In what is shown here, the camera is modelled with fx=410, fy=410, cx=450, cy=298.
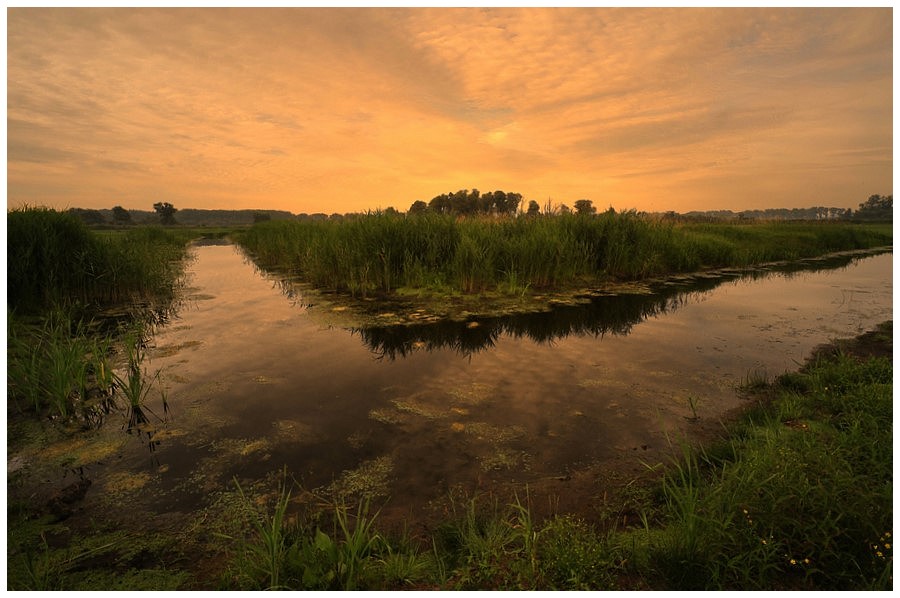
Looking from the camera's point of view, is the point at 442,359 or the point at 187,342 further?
the point at 187,342

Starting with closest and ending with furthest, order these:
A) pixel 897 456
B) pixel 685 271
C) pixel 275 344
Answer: pixel 897 456
pixel 275 344
pixel 685 271

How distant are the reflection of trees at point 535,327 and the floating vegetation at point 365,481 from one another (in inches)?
98.0

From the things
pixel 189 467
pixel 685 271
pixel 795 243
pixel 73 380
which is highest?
pixel 795 243

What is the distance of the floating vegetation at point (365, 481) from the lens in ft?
9.34

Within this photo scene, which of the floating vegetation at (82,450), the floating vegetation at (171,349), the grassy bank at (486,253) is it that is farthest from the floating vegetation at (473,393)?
the grassy bank at (486,253)

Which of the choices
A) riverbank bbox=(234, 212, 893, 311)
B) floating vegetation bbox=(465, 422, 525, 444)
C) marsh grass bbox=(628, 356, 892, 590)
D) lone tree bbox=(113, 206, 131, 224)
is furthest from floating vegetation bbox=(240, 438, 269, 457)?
lone tree bbox=(113, 206, 131, 224)

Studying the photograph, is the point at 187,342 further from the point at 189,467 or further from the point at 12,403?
the point at 189,467

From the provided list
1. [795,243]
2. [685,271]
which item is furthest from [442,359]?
[795,243]

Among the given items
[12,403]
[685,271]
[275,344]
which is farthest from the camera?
[685,271]

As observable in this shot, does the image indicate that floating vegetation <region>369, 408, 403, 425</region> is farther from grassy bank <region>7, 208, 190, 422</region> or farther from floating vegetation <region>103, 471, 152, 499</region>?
grassy bank <region>7, 208, 190, 422</region>

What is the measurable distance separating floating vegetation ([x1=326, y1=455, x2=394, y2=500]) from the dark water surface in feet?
0.04

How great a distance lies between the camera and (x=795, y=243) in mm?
19672

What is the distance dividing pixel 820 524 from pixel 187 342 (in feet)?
23.4

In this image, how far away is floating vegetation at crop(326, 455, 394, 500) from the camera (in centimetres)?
285
